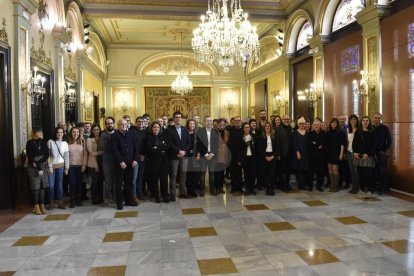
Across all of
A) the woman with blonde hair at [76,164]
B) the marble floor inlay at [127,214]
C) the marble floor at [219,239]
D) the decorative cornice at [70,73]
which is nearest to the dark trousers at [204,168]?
the marble floor at [219,239]

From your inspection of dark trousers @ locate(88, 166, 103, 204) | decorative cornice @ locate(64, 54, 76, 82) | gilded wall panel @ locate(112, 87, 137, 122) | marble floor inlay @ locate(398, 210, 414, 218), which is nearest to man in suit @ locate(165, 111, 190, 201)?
dark trousers @ locate(88, 166, 103, 204)

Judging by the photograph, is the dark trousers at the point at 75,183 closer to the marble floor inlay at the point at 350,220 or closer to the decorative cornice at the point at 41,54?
the decorative cornice at the point at 41,54

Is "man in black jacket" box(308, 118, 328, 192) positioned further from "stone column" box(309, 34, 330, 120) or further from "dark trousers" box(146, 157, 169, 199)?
"dark trousers" box(146, 157, 169, 199)

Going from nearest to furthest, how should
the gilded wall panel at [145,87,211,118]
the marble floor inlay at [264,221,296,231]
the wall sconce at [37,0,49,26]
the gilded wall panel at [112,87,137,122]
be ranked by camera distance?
the marble floor inlay at [264,221,296,231] → the wall sconce at [37,0,49,26] → the gilded wall panel at [112,87,137,122] → the gilded wall panel at [145,87,211,118]

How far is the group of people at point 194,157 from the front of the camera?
219 inches

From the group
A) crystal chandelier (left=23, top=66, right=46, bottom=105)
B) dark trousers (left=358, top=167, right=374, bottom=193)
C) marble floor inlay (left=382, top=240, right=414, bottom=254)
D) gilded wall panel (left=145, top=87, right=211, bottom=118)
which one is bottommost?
marble floor inlay (left=382, top=240, right=414, bottom=254)

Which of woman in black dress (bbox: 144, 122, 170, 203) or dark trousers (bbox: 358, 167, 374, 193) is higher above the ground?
woman in black dress (bbox: 144, 122, 170, 203)

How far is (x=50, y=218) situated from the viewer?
5055 millimetres

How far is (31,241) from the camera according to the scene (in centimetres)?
406

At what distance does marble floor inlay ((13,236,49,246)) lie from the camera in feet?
13.0

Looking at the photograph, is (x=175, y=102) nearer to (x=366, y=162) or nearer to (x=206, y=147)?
(x=206, y=147)

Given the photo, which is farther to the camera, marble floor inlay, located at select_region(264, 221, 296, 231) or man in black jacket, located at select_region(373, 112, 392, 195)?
man in black jacket, located at select_region(373, 112, 392, 195)

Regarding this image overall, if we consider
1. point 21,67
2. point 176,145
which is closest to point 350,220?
point 176,145

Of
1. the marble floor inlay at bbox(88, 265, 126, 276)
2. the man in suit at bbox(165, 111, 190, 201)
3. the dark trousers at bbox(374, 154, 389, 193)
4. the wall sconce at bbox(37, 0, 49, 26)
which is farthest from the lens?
the wall sconce at bbox(37, 0, 49, 26)
